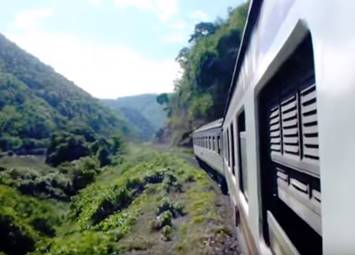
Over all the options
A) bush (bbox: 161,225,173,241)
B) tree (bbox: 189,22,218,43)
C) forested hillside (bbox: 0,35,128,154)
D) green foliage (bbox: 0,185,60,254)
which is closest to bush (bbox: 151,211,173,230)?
bush (bbox: 161,225,173,241)

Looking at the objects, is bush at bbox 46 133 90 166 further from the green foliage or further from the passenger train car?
the passenger train car

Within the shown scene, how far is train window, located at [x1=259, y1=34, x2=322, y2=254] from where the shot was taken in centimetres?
221

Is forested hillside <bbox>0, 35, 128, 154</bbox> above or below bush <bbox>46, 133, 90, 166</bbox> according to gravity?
above

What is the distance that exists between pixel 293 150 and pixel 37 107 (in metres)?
83.1

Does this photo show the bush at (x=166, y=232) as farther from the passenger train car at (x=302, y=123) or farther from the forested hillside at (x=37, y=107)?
the forested hillside at (x=37, y=107)

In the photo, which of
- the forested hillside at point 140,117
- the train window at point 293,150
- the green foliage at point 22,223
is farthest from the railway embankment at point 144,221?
the forested hillside at point 140,117

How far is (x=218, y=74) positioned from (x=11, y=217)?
3409 cm

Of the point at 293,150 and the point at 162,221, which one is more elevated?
the point at 293,150

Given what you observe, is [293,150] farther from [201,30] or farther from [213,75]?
[201,30]

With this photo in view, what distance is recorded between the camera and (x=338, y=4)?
131 centimetres

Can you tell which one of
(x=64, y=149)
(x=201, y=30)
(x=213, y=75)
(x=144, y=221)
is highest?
(x=201, y=30)

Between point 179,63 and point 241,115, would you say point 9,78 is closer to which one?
point 179,63

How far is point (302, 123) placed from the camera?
236 centimetres

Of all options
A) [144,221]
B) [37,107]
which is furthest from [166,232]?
[37,107]
